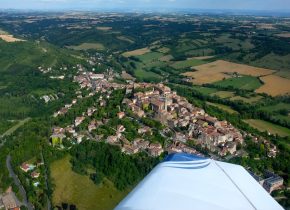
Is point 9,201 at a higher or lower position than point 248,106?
higher

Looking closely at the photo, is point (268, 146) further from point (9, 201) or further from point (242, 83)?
point (242, 83)

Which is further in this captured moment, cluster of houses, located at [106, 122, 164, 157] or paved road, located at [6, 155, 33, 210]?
cluster of houses, located at [106, 122, 164, 157]

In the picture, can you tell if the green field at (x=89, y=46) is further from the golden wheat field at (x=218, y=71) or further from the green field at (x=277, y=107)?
the green field at (x=277, y=107)

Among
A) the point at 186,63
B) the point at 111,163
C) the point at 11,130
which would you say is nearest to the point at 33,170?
the point at 111,163

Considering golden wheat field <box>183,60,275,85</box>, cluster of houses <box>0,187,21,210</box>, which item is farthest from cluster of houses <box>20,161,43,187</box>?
golden wheat field <box>183,60,275,85</box>

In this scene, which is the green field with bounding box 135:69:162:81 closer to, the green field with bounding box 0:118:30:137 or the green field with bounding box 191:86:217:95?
the green field with bounding box 191:86:217:95
